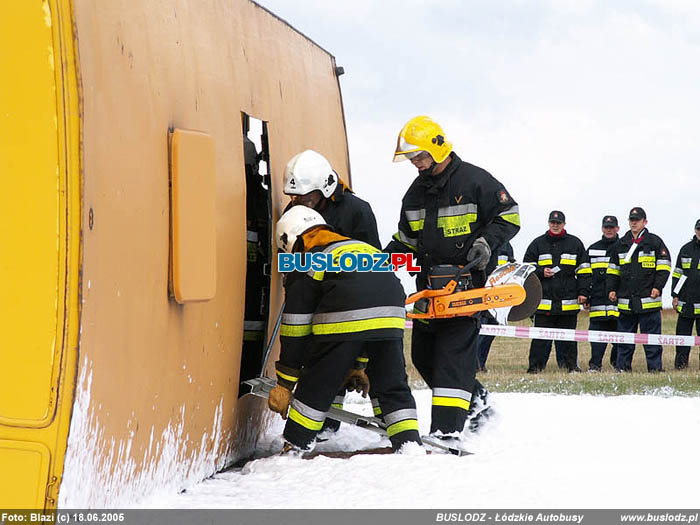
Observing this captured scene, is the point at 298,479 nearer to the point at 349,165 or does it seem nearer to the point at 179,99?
the point at 179,99

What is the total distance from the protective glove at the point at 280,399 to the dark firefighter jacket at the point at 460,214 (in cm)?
134

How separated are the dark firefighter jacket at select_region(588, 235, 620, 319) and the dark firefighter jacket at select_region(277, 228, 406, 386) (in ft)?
27.6

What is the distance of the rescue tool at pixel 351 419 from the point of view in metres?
5.03

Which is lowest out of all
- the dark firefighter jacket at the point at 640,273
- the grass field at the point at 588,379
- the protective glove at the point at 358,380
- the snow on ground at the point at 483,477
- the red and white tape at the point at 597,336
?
the grass field at the point at 588,379

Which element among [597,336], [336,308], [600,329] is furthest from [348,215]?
[600,329]

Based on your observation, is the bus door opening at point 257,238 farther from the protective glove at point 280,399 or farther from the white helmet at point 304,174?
the protective glove at point 280,399

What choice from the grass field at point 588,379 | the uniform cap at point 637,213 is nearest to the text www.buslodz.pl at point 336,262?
the grass field at point 588,379

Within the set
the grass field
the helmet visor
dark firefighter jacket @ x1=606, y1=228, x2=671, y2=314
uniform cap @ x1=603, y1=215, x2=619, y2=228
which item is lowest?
the grass field

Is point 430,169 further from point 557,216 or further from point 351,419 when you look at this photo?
point 557,216

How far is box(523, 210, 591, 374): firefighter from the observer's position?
12102mm

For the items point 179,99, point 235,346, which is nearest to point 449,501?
point 235,346

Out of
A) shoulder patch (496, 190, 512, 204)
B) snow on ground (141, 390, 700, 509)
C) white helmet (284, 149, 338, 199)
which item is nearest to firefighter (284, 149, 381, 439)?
white helmet (284, 149, 338, 199)

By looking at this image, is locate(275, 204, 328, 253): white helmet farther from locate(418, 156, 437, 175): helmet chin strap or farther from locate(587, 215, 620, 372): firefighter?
locate(587, 215, 620, 372): firefighter

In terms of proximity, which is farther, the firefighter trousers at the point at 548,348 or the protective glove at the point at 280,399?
the firefighter trousers at the point at 548,348
